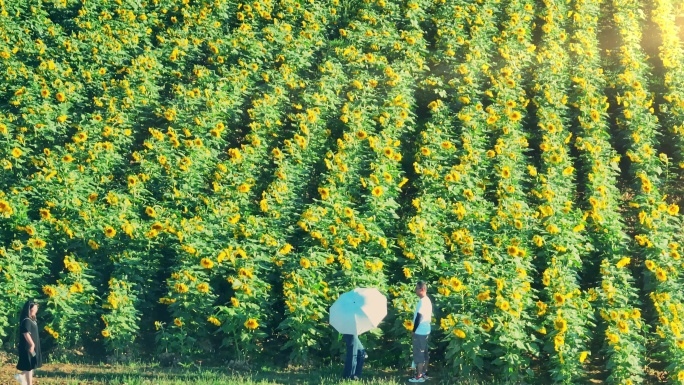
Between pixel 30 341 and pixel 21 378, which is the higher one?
pixel 30 341

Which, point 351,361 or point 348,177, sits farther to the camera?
point 348,177

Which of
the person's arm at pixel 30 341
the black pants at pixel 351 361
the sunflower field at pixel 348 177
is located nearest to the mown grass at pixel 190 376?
the black pants at pixel 351 361

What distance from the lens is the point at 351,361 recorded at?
10.3m

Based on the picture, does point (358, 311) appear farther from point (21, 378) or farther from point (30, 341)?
point (21, 378)

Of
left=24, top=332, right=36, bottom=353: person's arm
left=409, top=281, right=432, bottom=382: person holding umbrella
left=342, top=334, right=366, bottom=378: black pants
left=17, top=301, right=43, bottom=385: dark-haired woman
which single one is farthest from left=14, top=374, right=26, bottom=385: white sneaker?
left=409, top=281, right=432, bottom=382: person holding umbrella

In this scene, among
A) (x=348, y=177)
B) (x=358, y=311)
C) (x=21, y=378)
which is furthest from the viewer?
(x=348, y=177)

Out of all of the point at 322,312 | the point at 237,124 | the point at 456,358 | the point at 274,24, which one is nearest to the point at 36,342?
the point at 322,312

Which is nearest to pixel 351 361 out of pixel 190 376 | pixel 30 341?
pixel 190 376

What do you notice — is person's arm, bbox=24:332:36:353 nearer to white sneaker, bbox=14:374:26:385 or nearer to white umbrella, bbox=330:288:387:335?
white sneaker, bbox=14:374:26:385

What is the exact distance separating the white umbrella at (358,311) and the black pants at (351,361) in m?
0.22

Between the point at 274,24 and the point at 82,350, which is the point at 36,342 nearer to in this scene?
the point at 82,350

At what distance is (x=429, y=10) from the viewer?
17781 millimetres

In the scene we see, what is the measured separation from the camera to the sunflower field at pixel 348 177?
1105 centimetres

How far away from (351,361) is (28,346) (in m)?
3.52
